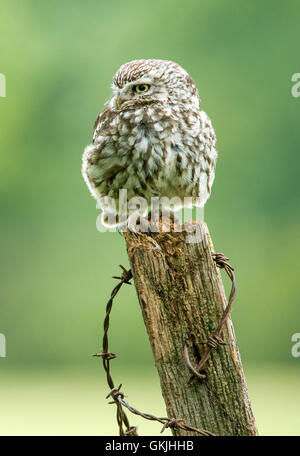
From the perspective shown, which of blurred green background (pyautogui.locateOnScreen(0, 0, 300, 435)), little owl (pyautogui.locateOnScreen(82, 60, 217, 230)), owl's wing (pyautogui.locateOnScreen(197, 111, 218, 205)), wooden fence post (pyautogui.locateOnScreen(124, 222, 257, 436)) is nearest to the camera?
wooden fence post (pyautogui.locateOnScreen(124, 222, 257, 436))

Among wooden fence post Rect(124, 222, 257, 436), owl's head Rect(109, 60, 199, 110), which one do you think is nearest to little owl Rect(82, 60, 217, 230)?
owl's head Rect(109, 60, 199, 110)

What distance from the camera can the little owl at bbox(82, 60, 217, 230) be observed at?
15.0ft

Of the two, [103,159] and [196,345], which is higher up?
[103,159]

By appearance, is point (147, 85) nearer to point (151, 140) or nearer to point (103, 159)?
point (151, 140)

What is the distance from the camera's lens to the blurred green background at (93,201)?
1310 centimetres

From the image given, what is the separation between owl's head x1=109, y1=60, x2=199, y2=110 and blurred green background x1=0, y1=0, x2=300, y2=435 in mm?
7726

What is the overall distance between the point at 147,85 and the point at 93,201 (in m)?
8.51

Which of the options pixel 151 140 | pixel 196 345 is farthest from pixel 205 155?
pixel 196 345

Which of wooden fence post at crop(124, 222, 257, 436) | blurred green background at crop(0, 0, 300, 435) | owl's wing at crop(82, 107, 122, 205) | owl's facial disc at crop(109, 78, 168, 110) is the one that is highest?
blurred green background at crop(0, 0, 300, 435)

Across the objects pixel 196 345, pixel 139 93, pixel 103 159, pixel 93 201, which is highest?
pixel 93 201

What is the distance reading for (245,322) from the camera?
43.4 ft

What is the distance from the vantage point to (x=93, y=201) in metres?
13.1

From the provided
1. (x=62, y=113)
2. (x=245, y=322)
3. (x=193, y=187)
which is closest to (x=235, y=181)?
(x=245, y=322)

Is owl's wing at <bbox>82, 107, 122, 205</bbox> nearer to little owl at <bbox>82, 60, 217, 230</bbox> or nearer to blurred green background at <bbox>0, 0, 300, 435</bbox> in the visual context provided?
little owl at <bbox>82, 60, 217, 230</bbox>
